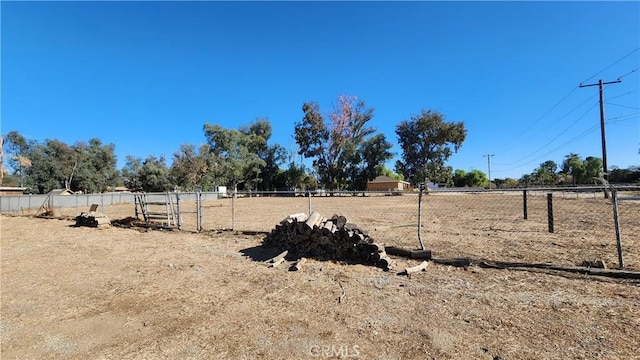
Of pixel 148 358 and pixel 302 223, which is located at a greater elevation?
pixel 302 223

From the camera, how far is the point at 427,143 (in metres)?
56.8

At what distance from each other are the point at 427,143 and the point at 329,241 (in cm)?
5349

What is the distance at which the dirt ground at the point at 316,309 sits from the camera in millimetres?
3396

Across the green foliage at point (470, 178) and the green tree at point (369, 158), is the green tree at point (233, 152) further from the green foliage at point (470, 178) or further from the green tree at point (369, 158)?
the green foliage at point (470, 178)

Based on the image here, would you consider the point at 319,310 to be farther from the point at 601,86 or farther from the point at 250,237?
the point at 601,86

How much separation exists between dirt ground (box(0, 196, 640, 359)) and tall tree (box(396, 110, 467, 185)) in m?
50.7

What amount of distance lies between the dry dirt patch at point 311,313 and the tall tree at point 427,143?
53190 millimetres

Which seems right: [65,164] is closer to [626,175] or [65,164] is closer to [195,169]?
[195,169]

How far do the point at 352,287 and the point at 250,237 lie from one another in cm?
564

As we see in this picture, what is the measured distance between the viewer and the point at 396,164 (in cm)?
6044

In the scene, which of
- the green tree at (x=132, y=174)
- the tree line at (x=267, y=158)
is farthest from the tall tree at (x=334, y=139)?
the green tree at (x=132, y=174)

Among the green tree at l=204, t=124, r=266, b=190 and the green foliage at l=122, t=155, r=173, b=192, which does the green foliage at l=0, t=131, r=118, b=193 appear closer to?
the green foliage at l=122, t=155, r=173, b=192

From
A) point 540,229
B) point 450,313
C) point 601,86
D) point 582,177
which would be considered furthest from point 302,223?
point 582,177

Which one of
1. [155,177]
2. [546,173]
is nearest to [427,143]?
[155,177]
